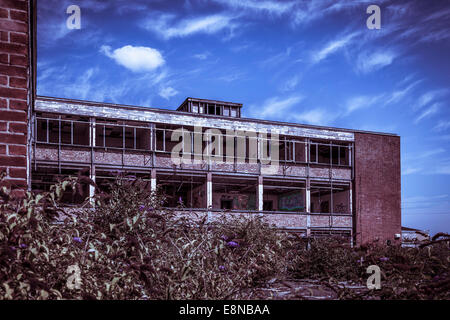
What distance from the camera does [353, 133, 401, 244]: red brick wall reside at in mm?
33875

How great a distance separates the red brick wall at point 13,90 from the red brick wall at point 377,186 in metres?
32.9

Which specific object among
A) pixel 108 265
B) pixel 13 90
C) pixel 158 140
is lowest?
pixel 108 265

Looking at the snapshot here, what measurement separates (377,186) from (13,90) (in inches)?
1363

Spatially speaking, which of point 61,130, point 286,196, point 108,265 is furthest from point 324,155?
point 108,265

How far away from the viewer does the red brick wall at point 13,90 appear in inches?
127

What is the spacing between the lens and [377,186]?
3462 centimetres

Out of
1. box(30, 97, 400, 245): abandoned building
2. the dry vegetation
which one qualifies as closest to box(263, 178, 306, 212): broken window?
box(30, 97, 400, 245): abandoned building

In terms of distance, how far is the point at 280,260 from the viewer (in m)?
7.07

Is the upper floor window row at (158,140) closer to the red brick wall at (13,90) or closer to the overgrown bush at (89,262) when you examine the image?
the red brick wall at (13,90)

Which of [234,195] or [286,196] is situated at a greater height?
[234,195]
